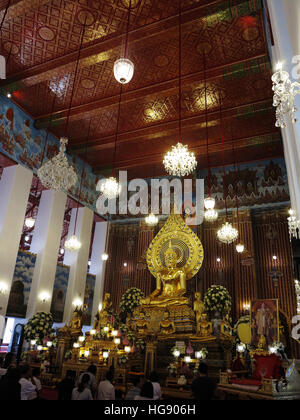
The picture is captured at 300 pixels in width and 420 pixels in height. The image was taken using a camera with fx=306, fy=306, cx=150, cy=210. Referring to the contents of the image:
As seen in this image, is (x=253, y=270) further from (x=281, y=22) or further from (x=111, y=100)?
(x=281, y=22)

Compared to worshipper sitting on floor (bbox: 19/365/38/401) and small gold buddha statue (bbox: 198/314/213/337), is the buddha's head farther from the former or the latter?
worshipper sitting on floor (bbox: 19/365/38/401)

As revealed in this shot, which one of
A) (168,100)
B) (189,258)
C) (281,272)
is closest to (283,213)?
(281,272)

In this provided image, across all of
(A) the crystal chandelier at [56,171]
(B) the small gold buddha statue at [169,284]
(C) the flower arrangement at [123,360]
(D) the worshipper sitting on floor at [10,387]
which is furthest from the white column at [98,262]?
(D) the worshipper sitting on floor at [10,387]

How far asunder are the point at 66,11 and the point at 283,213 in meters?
9.60

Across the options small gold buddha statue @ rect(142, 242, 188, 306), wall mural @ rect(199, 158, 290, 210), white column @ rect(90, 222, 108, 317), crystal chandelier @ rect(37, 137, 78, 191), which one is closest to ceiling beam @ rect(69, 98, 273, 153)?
wall mural @ rect(199, 158, 290, 210)

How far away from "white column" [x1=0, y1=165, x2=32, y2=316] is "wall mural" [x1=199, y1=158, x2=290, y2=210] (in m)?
7.35

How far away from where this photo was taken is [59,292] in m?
11.2

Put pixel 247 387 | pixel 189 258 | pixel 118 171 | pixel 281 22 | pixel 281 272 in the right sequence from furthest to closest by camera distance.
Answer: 1. pixel 118 171
2. pixel 281 272
3. pixel 189 258
4. pixel 247 387
5. pixel 281 22

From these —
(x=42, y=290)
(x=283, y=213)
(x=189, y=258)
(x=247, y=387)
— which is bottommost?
(x=247, y=387)

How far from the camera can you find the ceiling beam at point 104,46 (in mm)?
6723

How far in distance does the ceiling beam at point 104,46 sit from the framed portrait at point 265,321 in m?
7.47

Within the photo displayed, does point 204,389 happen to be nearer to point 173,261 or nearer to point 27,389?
point 27,389

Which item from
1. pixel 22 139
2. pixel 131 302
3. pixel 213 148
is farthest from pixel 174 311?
pixel 22 139

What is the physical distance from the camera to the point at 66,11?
6.96 m
